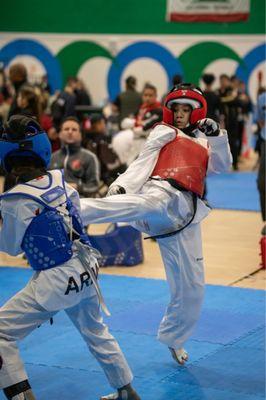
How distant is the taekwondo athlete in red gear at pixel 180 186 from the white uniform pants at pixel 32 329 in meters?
0.97

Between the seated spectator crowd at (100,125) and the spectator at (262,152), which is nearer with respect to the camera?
the seated spectator crowd at (100,125)

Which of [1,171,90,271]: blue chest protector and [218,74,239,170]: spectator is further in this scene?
[218,74,239,170]: spectator

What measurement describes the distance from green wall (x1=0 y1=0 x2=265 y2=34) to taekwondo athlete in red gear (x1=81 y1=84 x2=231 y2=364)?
1574 cm

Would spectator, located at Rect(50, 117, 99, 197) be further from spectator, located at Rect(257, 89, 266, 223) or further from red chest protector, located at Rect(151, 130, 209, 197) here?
red chest protector, located at Rect(151, 130, 209, 197)

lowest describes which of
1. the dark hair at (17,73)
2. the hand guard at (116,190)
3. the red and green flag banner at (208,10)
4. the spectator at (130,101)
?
the spectator at (130,101)

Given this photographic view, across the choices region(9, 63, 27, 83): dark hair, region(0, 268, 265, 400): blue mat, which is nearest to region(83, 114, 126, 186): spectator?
region(9, 63, 27, 83): dark hair

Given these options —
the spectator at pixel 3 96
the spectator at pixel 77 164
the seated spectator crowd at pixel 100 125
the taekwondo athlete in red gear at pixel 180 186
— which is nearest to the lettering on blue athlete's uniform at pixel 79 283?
the taekwondo athlete in red gear at pixel 180 186

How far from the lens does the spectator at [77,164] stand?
8.68 meters

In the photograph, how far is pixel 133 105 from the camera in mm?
14047

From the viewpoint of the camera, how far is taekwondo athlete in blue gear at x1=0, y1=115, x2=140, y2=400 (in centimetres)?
421

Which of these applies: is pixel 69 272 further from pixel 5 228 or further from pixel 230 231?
pixel 230 231

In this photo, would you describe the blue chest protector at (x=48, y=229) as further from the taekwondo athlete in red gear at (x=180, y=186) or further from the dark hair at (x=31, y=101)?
the dark hair at (x=31, y=101)

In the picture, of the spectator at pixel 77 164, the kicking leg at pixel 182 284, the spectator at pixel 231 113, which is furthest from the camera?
the spectator at pixel 231 113

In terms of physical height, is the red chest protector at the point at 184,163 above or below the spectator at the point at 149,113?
above
